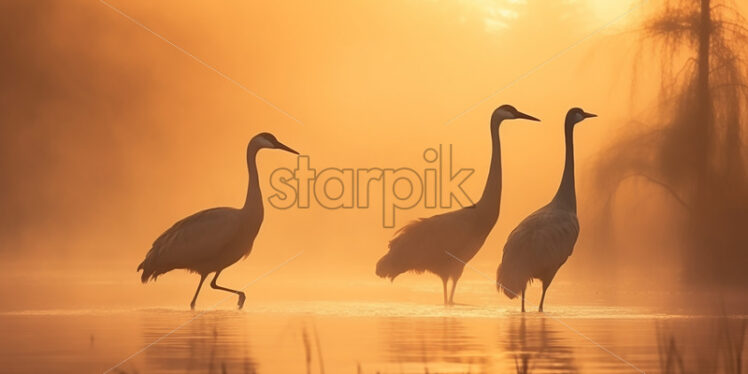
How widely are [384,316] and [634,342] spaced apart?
4.01 m

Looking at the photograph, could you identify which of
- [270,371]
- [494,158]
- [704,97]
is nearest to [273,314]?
[494,158]

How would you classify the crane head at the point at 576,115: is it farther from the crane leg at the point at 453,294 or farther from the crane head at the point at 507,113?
the crane leg at the point at 453,294

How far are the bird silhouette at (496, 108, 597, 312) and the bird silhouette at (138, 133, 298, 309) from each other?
3.80m

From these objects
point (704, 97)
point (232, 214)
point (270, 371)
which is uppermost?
point (704, 97)

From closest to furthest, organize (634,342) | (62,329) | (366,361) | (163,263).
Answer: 1. (366,361)
2. (634,342)
3. (62,329)
4. (163,263)

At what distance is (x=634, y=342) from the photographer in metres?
12.3

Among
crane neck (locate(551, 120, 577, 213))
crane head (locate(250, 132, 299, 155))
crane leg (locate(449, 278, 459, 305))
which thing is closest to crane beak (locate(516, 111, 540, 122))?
crane neck (locate(551, 120, 577, 213))

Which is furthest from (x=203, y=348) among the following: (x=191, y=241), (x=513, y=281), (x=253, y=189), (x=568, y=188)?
(x=568, y=188)

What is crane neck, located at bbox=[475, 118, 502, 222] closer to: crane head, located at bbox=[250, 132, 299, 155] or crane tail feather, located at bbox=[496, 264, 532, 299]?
crane tail feather, located at bbox=[496, 264, 532, 299]

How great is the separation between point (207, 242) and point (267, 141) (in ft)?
7.38

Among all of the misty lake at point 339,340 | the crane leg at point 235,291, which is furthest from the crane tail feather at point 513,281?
the crane leg at point 235,291

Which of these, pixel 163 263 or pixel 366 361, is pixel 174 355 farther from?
pixel 163 263

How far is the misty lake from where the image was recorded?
10281 millimetres

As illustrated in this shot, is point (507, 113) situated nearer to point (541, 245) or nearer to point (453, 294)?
point (453, 294)
